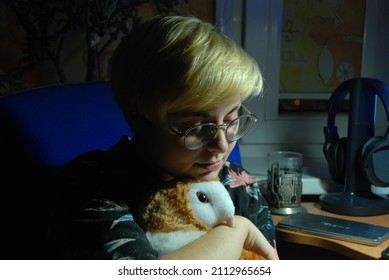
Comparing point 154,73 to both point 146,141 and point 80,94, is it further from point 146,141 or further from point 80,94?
point 80,94

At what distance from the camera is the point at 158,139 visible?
0.63 meters

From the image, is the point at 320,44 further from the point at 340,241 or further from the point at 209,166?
the point at 209,166

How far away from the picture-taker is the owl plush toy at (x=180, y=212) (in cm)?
61

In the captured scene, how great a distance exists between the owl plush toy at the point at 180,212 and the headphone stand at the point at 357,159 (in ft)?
1.72

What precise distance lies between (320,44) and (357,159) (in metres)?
0.37

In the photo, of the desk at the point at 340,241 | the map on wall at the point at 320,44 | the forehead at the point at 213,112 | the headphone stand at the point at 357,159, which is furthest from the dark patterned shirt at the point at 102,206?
the map on wall at the point at 320,44

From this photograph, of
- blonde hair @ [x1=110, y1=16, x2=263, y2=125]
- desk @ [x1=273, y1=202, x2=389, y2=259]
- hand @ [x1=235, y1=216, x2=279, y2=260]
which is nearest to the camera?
blonde hair @ [x1=110, y1=16, x2=263, y2=125]

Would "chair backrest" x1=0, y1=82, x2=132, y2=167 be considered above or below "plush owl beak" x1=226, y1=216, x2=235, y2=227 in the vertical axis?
above

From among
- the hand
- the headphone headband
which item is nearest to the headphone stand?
the headphone headband

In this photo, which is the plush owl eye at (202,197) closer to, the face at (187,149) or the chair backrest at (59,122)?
the face at (187,149)

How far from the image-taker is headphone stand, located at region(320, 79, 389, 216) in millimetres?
1063

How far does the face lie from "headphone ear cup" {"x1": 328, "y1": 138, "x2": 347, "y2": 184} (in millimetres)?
545

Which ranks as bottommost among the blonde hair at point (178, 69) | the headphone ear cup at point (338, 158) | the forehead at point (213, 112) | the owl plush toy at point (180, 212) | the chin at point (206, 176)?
the headphone ear cup at point (338, 158)

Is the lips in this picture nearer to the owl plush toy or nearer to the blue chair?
the owl plush toy
